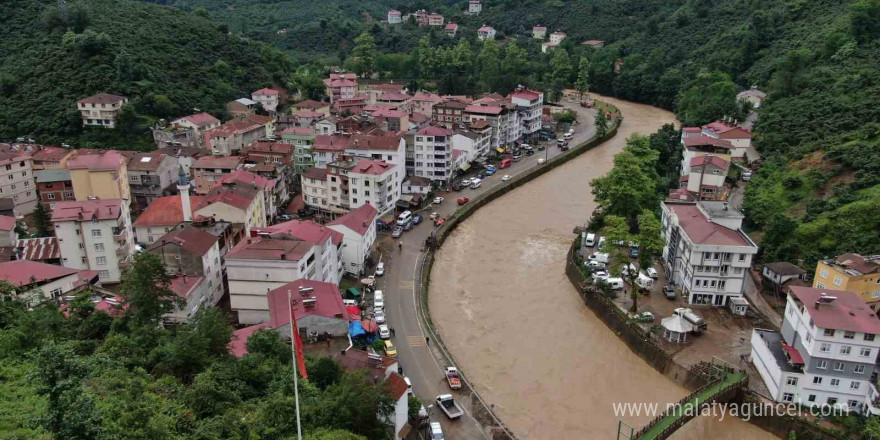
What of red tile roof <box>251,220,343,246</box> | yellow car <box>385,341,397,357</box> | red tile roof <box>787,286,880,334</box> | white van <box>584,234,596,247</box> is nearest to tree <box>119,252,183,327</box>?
red tile roof <box>251,220,343,246</box>

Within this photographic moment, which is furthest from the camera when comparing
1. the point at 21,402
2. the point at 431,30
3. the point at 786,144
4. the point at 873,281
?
the point at 431,30

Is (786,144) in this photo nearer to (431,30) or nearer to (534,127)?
(534,127)

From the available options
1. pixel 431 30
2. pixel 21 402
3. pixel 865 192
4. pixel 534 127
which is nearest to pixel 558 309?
pixel 865 192

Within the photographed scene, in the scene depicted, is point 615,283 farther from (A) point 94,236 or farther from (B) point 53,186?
(B) point 53,186

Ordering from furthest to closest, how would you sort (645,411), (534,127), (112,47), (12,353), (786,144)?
(534,127) → (112,47) → (786,144) → (645,411) → (12,353)

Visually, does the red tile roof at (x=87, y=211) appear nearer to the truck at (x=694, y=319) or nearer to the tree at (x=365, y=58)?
the truck at (x=694, y=319)

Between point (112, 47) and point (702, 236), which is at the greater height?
point (112, 47)

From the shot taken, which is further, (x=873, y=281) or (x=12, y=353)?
(x=873, y=281)

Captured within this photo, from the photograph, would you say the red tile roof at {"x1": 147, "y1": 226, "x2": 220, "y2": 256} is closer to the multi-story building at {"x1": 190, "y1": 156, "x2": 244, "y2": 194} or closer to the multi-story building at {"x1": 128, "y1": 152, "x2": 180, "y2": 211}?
the multi-story building at {"x1": 190, "y1": 156, "x2": 244, "y2": 194}

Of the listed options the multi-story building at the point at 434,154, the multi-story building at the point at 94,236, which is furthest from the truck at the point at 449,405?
the multi-story building at the point at 434,154
